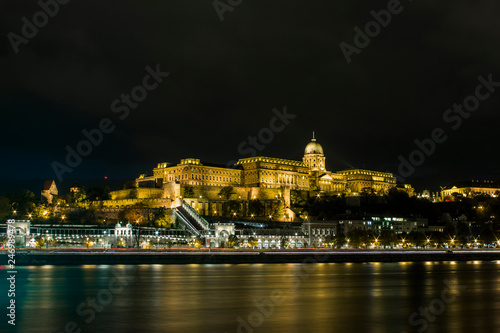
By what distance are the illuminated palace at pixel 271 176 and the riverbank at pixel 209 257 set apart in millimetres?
34573

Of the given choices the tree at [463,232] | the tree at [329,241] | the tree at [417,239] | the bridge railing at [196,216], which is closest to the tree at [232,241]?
the bridge railing at [196,216]

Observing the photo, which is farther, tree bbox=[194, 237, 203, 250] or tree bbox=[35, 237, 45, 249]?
tree bbox=[194, 237, 203, 250]

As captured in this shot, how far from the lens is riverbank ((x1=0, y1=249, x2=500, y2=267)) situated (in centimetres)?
4665

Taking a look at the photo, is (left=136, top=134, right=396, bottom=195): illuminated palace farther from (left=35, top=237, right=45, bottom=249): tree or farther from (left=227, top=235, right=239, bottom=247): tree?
(left=35, top=237, right=45, bottom=249): tree

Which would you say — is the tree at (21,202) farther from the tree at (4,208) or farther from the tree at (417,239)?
the tree at (417,239)

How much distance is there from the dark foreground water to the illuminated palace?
50.5 metres

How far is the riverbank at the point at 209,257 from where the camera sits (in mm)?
46653

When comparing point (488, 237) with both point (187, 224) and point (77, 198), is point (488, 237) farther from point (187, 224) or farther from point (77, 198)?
point (77, 198)

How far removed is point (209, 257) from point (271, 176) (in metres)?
56.9

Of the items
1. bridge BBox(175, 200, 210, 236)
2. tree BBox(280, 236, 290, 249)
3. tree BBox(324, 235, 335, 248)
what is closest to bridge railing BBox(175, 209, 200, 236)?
bridge BBox(175, 200, 210, 236)

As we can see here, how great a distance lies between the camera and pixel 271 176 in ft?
354

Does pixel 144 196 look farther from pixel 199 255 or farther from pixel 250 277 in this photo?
pixel 250 277

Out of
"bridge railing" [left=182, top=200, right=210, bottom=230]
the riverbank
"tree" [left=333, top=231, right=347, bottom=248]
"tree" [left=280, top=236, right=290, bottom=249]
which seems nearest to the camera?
the riverbank

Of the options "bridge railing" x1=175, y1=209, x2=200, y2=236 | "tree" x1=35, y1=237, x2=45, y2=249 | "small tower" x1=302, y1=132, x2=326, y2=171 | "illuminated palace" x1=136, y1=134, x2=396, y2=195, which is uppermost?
"small tower" x1=302, y1=132, x2=326, y2=171
